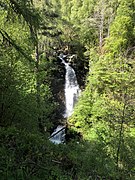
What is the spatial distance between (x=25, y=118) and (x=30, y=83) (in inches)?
75.9

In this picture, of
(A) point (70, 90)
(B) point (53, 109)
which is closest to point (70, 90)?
(A) point (70, 90)

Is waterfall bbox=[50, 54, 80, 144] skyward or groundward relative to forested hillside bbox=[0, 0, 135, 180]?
skyward

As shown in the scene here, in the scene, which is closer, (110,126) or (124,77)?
(110,126)

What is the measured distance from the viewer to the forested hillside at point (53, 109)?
3.80 meters

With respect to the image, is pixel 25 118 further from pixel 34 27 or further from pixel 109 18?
pixel 109 18

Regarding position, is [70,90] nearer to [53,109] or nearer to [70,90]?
[70,90]

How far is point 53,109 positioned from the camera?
39.1 ft

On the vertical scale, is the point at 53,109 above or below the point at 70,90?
below

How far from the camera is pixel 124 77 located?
11805 mm

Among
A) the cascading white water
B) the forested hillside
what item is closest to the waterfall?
the cascading white water

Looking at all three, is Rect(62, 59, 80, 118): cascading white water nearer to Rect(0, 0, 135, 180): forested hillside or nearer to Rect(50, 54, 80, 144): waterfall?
Rect(50, 54, 80, 144): waterfall

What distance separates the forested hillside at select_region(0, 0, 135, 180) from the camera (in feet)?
12.5

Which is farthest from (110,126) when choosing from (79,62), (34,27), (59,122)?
(79,62)

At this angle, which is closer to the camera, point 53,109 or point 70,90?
point 53,109
